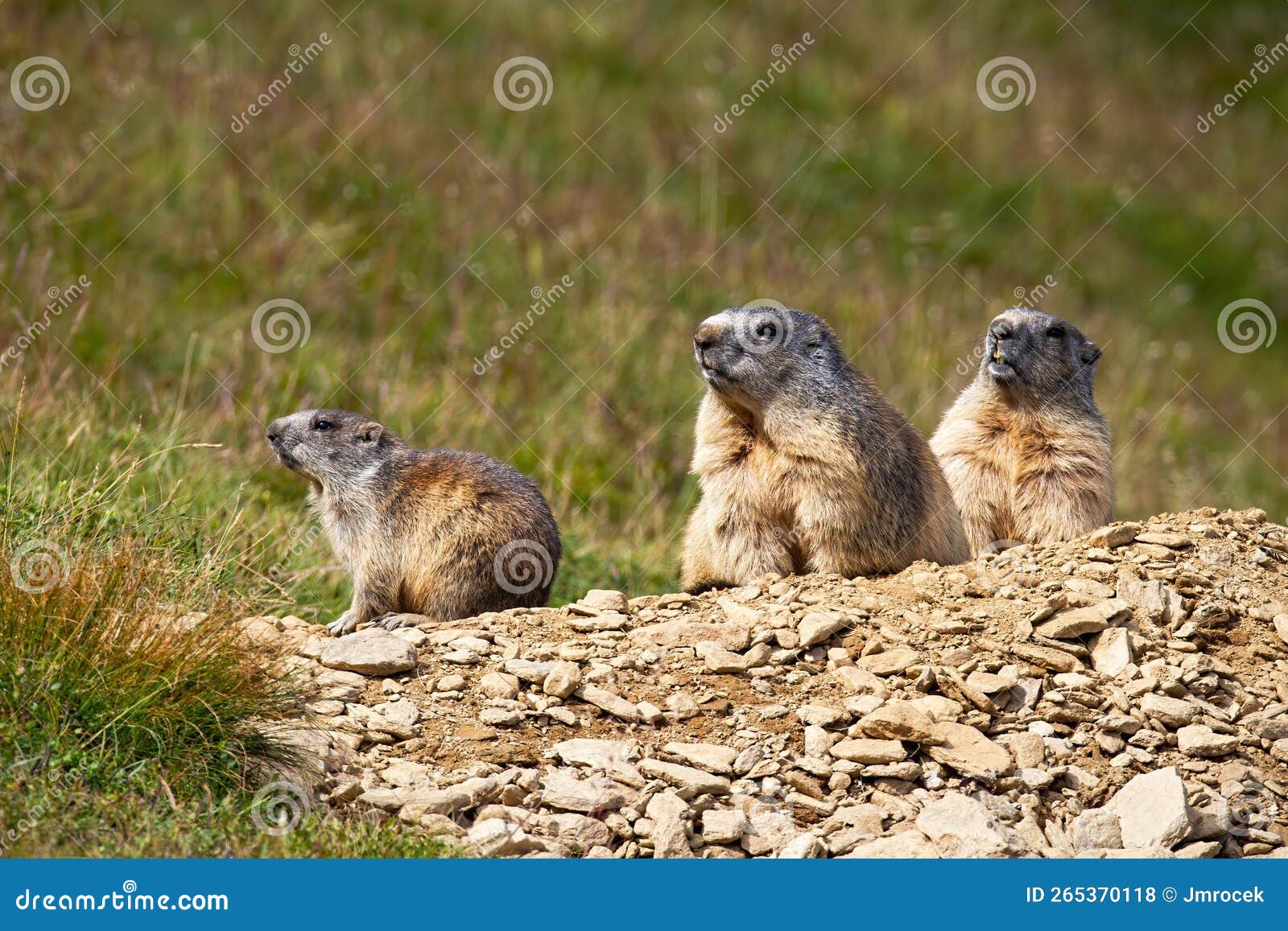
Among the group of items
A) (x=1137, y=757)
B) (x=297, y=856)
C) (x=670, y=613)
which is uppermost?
(x=670, y=613)

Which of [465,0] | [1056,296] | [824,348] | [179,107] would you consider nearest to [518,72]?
[465,0]

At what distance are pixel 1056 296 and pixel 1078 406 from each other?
9299 mm

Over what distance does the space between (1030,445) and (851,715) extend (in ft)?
8.37

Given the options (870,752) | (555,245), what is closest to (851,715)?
(870,752)

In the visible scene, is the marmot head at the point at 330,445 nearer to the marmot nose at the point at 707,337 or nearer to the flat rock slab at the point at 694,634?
the marmot nose at the point at 707,337

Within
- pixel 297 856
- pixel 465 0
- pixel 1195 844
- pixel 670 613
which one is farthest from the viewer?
pixel 465 0

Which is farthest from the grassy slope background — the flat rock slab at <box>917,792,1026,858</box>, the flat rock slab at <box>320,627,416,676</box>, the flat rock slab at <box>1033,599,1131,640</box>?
the flat rock slab at <box>1033,599,1131,640</box>

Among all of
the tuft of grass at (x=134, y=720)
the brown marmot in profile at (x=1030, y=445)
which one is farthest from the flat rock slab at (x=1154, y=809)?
the tuft of grass at (x=134, y=720)

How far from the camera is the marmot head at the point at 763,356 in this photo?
7.19m

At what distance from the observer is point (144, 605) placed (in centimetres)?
554

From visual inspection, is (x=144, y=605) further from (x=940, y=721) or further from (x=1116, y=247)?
(x=1116, y=247)

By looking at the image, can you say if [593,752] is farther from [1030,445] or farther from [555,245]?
[555,245]

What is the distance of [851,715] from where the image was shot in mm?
6070

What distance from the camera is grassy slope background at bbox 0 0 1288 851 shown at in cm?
908
